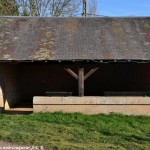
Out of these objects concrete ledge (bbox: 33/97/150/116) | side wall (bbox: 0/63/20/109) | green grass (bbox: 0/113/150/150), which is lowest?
green grass (bbox: 0/113/150/150)

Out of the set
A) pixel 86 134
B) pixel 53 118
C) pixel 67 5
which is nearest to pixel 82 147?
pixel 86 134

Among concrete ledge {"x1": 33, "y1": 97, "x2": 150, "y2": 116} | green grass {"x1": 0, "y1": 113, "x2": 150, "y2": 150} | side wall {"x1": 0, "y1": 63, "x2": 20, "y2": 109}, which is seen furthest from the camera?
side wall {"x1": 0, "y1": 63, "x2": 20, "y2": 109}

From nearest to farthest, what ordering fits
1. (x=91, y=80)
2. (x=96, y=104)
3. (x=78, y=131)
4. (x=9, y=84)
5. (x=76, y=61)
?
(x=78, y=131)
(x=76, y=61)
(x=96, y=104)
(x=9, y=84)
(x=91, y=80)

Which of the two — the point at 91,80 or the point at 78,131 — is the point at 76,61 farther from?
the point at 91,80

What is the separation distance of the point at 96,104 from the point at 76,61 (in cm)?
182

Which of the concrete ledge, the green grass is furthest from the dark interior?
the green grass

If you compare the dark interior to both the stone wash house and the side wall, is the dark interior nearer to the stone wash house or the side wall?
the stone wash house

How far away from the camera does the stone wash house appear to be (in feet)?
47.5

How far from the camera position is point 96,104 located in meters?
14.5

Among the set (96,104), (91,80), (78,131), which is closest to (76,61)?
(96,104)

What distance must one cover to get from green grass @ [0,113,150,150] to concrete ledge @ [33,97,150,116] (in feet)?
1.62

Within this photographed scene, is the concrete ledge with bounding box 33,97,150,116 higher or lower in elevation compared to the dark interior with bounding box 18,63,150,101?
lower

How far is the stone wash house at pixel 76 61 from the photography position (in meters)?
14.5

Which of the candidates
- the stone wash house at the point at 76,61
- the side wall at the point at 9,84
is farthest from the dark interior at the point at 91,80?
the side wall at the point at 9,84
